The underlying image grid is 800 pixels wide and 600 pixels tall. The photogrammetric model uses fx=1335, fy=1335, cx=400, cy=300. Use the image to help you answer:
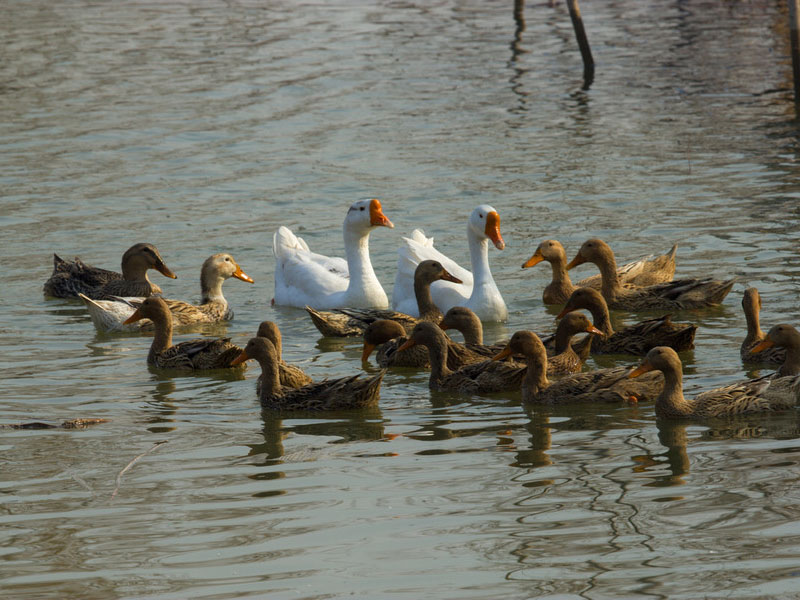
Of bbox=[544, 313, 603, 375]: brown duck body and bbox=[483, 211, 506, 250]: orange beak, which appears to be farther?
bbox=[483, 211, 506, 250]: orange beak

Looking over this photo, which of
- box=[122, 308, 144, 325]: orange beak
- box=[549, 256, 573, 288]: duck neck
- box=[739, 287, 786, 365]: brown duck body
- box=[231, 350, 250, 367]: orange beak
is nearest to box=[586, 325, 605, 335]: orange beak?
box=[739, 287, 786, 365]: brown duck body

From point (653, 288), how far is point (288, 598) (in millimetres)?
7398

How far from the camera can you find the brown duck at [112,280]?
1364 cm

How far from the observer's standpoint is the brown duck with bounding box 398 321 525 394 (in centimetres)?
1001

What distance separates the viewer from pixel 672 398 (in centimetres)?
895

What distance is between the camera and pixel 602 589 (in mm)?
6152

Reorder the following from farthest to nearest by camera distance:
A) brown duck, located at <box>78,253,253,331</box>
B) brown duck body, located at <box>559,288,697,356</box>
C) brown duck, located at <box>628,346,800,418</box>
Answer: brown duck, located at <box>78,253,253,331</box>
brown duck body, located at <box>559,288,697,356</box>
brown duck, located at <box>628,346,800,418</box>

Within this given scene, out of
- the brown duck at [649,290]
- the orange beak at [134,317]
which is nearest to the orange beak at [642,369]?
the brown duck at [649,290]

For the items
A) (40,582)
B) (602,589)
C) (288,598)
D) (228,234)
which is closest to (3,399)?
(40,582)

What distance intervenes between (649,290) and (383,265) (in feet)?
12.1

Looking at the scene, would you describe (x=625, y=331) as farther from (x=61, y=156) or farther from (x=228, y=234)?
(x=61, y=156)

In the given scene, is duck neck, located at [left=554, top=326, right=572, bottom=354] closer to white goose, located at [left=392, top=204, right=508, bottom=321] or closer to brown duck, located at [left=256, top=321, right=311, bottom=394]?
white goose, located at [left=392, top=204, right=508, bottom=321]

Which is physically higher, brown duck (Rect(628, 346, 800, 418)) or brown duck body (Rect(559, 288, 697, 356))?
brown duck (Rect(628, 346, 800, 418))

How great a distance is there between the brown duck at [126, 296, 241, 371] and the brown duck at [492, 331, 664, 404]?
2.45 metres
